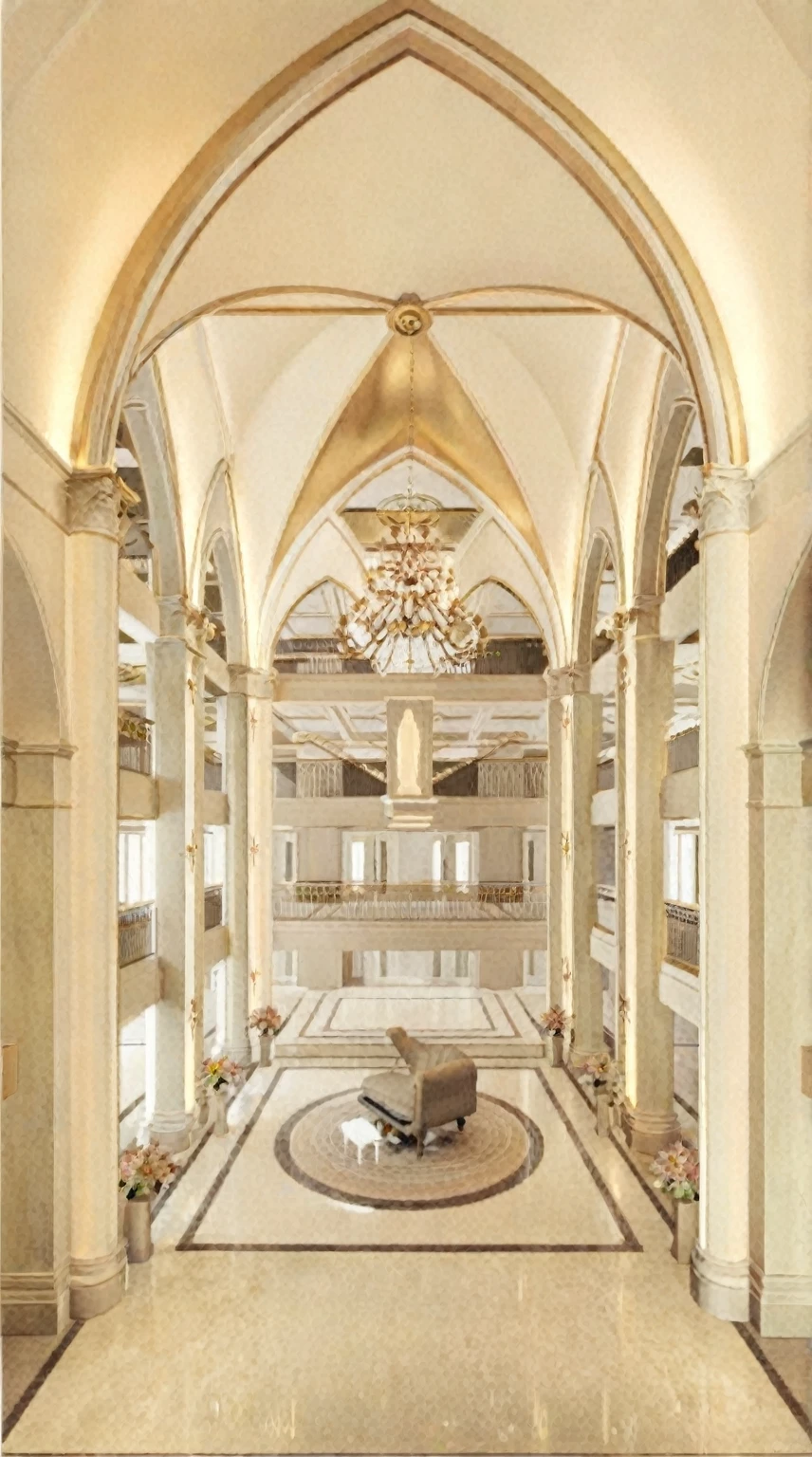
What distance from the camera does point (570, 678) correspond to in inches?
535

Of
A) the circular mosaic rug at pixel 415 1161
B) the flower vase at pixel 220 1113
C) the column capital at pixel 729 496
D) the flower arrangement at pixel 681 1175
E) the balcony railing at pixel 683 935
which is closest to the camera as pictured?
the column capital at pixel 729 496

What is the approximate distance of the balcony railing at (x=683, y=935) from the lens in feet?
30.8

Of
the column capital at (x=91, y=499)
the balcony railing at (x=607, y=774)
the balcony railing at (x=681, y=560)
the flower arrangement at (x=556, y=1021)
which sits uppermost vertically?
the balcony railing at (x=681, y=560)

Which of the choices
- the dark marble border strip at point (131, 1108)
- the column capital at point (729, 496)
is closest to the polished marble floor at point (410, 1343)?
the dark marble border strip at point (131, 1108)

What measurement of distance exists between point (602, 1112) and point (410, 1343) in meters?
4.65

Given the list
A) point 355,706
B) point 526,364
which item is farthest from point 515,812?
point 526,364

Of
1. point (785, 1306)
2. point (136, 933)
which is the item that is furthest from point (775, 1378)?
point (136, 933)

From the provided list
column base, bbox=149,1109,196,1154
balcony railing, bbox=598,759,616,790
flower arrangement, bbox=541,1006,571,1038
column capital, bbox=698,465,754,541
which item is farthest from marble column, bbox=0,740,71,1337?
balcony railing, bbox=598,759,616,790

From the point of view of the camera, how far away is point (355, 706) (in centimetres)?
1877

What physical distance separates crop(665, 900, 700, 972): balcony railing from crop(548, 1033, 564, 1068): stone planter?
3.81m

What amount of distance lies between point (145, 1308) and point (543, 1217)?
359 centimetres

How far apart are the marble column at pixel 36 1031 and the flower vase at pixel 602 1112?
608cm

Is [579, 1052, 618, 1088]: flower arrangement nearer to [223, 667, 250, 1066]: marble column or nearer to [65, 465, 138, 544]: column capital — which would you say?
[223, 667, 250, 1066]: marble column

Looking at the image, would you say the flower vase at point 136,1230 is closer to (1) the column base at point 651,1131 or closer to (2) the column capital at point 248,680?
A: (1) the column base at point 651,1131
